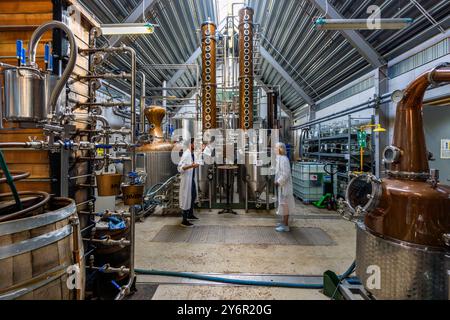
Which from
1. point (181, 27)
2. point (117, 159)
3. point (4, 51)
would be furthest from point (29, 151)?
point (181, 27)

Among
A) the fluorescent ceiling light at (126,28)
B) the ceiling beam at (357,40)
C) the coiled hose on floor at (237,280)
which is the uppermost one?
the ceiling beam at (357,40)

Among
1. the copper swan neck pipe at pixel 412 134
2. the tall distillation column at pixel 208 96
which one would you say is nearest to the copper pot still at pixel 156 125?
the tall distillation column at pixel 208 96

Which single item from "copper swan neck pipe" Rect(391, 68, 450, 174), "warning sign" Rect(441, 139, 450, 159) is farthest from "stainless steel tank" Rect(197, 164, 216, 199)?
"warning sign" Rect(441, 139, 450, 159)

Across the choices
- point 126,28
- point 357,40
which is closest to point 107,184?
point 126,28

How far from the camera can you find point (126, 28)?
290 cm

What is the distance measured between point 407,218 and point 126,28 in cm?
346

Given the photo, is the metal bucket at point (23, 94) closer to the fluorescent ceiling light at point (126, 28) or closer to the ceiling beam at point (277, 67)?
the fluorescent ceiling light at point (126, 28)

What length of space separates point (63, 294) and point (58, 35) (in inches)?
65.7

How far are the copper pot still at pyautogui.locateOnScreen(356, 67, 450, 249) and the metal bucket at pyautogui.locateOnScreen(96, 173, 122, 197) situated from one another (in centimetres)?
182

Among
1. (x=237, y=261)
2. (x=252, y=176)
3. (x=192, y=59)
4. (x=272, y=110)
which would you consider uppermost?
(x=192, y=59)

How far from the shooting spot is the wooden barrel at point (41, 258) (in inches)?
31.9

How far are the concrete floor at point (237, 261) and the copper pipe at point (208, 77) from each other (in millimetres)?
2407

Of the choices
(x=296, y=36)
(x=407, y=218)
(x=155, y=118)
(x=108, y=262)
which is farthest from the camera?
(x=296, y=36)

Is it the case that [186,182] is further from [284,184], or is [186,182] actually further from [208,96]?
[208,96]
